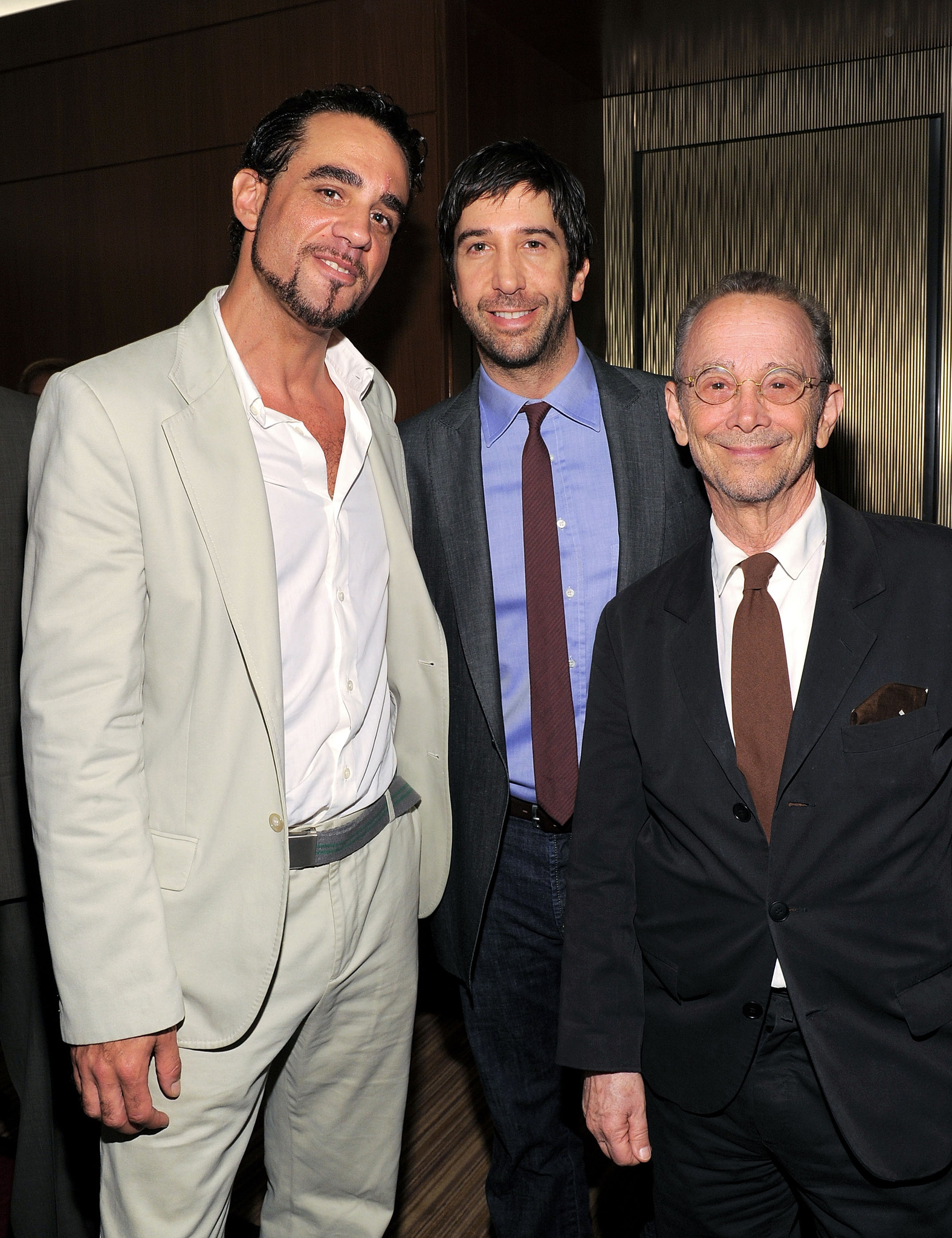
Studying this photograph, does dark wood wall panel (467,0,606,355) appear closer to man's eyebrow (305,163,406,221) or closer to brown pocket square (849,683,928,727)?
man's eyebrow (305,163,406,221)

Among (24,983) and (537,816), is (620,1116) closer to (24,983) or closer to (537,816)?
(537,816)

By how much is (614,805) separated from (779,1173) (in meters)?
0.61

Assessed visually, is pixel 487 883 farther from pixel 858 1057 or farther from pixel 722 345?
pixel 722 345

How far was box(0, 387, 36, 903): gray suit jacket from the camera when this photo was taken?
2223 millimetres

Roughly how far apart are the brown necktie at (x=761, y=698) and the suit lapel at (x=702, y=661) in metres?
0.02

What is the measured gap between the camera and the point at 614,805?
1.79 meters

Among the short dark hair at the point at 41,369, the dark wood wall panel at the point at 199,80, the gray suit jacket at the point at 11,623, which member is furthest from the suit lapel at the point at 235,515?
the short dark hair at the point at 41,369

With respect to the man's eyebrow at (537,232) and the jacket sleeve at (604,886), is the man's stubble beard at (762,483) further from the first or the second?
the man's eyebrow at (537,232)

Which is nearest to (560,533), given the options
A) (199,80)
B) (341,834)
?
(341,834)

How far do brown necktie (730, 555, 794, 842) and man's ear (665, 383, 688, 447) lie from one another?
1.12 ft

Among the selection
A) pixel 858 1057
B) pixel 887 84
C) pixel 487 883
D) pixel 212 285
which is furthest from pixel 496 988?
pixel 887 84

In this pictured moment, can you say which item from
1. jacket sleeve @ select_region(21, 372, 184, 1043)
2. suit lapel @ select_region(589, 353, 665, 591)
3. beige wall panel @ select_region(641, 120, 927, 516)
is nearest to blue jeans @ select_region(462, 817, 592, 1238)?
suit lapel @ select_region(589, 353, 665, 591)

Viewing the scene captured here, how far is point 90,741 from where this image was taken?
1.53m

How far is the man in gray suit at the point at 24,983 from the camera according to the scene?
2.24 metres
